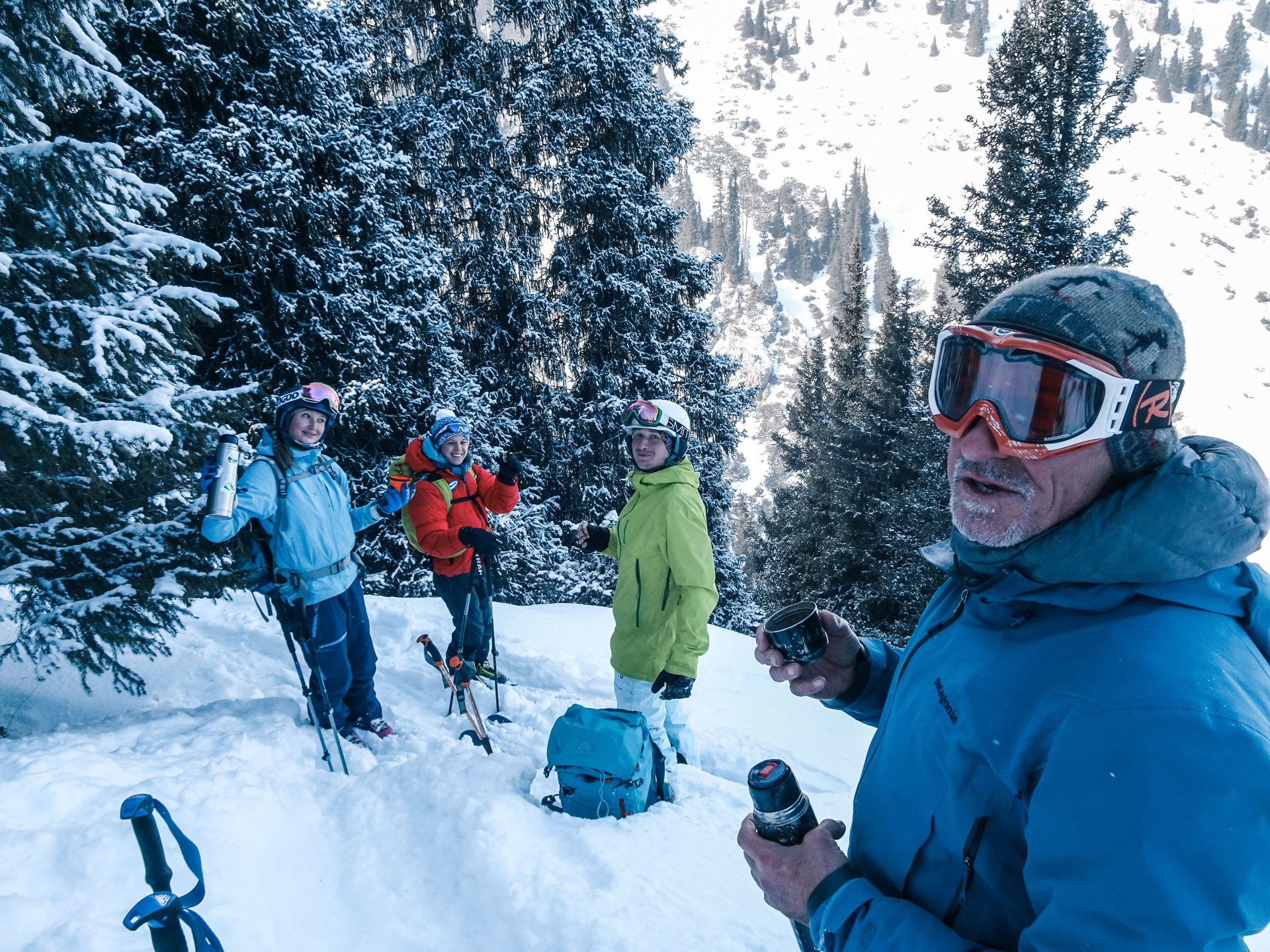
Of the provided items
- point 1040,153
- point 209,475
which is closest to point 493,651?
point 209,475

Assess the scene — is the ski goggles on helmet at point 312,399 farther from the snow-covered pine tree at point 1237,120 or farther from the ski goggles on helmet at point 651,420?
the snow-covered pine tree at point 1237,120

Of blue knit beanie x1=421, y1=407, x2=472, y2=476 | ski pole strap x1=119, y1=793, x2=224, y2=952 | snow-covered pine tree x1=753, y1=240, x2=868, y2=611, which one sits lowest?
snow-covered pine tree x1=753, y1=240, x2=868, y2=611

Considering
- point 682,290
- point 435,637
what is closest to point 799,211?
point 682,290

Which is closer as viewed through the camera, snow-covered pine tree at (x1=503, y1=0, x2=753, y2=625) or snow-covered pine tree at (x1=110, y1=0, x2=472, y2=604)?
snow-covered pine tree at (x1=110, y1=0, x2=472, y2=604)

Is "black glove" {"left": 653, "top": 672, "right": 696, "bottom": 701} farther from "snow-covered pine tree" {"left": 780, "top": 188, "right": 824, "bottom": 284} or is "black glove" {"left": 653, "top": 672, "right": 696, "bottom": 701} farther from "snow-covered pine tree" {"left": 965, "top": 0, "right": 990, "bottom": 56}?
"snow-covered pine tree" {"left": 965, "top": 0, "right": 990, "bottom": 56}

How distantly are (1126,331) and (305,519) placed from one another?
449 cm

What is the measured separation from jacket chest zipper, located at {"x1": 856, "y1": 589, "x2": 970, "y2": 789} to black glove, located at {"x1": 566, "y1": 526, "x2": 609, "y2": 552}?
125 inches

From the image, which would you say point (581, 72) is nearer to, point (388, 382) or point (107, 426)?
point (388, 382)

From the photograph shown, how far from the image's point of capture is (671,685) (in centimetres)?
400

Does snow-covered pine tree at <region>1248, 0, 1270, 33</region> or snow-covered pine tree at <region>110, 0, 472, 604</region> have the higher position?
snow-covered pine tree at <region>1248, 0, 1270, 33</region>

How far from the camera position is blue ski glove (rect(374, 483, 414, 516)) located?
5.16 m

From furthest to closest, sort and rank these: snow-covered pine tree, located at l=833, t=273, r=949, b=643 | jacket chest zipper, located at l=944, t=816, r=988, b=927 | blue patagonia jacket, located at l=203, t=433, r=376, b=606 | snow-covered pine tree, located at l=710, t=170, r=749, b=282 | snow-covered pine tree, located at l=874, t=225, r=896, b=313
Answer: snow-covered pine tree, located at l=710, t=170, r=749, b=282
snow-covered pine tree, located at l=874, t=225, r=896, b=313
snow-covered pine tree, located at l=833, t=273, r=949, b=643
blue patagonia jacket, located at l=203, t=433, r=376, b=606
jacket chest zipper, located at l=944, t=816, r=988, b=927

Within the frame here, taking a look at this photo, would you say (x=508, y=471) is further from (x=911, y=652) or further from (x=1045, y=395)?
(x=1045, y=395)

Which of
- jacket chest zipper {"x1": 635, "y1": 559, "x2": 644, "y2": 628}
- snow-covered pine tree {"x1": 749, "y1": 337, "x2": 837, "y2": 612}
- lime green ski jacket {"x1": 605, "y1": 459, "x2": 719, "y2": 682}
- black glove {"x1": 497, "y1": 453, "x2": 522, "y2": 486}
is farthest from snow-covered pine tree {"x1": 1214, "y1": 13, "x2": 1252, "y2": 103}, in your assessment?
jacket chest zipper {"x1": 635, "y1": 559, "x2": 644, "y2": 628}
